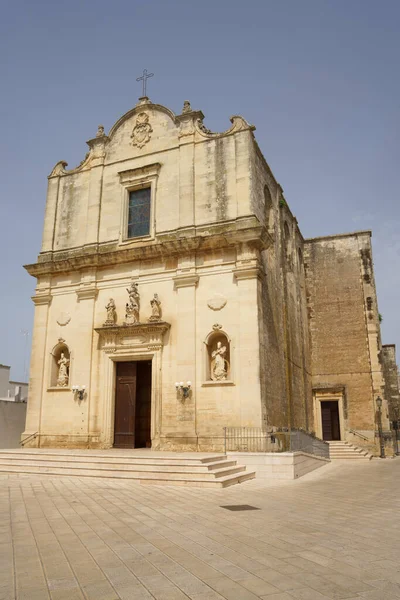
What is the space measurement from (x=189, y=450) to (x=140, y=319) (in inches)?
206

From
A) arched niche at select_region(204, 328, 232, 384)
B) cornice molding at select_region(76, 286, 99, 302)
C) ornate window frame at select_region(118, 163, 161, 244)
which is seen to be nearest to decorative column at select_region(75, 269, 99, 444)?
cornice molding at select_region(76, 286, 99, 302)

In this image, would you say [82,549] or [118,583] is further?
[82,549]

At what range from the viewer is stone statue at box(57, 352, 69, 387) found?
19.4m

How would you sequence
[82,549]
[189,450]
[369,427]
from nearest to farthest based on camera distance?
[82,549]
[189,450]
[369,427]

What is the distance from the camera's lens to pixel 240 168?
719 inches

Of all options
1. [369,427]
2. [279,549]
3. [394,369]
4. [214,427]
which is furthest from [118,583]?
[394,369]

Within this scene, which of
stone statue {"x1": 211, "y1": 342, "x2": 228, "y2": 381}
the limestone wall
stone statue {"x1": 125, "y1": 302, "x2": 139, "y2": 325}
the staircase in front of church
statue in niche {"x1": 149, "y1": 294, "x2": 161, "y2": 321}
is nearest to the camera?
the staircase in front of church

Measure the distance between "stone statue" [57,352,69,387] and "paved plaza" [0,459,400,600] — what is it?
855 centimetres

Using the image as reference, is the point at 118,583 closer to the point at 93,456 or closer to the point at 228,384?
the point at 93,456

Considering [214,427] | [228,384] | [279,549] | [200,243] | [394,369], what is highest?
[200,243]

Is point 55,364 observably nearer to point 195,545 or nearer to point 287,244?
point 287,244

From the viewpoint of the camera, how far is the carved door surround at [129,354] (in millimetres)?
17391

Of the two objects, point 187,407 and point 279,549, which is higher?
point 187,407

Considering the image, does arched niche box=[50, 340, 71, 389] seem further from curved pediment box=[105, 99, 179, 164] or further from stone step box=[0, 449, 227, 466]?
curved pediment box=[105, 99, 179, 164]
